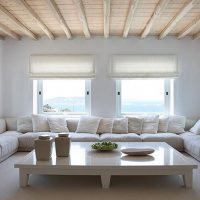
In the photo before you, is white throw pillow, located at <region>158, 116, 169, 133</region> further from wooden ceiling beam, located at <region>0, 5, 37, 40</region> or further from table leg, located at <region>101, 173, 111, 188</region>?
wooden ceiling beam, located at <region>0, 5, 37, 40</region>

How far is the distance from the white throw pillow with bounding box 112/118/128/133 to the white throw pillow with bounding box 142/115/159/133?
0.39 m

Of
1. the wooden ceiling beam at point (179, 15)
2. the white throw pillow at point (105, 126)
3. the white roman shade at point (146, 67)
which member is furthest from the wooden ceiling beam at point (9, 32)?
the wooden ceiling beam at point (179, 15)

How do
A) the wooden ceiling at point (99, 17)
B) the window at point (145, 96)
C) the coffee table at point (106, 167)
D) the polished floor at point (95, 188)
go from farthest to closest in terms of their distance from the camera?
1. the window at point (145, 96)
2. the wooden ceiling at point (99, 17)
3. the coffee table at point (106, 167)
4. the polished floor at point (95, 188)

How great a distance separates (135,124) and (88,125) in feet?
3.26

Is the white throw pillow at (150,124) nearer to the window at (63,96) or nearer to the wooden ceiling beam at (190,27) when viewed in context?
the window at (63,96)

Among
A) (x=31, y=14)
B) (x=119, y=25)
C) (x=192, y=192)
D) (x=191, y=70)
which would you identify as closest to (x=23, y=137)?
(x=31, y=14)

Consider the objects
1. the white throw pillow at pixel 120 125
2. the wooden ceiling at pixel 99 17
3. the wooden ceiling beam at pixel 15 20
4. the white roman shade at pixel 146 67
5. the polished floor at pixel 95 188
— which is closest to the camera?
the polished floor at pixel 95 188

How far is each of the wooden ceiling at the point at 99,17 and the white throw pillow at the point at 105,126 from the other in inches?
71.9

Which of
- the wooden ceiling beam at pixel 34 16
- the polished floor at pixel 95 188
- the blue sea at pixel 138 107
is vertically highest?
the wooden ceiling beam at pixel 34 16

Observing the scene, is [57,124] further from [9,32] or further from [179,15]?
[179,15]

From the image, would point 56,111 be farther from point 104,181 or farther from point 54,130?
point 104,181

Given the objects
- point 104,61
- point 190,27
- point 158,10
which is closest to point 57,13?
point 158,10

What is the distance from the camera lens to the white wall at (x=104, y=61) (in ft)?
21.8

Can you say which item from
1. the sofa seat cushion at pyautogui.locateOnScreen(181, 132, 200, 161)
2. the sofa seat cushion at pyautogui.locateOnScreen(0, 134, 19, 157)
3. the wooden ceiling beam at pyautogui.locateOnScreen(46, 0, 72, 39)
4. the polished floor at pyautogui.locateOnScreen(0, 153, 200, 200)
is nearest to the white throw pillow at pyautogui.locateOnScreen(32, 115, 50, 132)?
the sofa seat cushion at pyautogui.locateOnScreen(0, 134, 19, 157)
